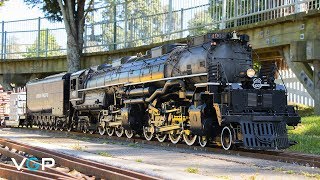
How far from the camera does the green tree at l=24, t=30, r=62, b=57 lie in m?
33.7

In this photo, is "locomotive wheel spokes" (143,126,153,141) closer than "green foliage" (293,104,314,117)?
Yes

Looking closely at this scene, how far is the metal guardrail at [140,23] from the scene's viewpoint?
21.0 metres

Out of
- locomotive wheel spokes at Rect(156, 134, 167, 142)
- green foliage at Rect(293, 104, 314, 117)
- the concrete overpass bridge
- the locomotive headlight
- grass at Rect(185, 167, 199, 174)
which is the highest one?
the concrete overpass bridge

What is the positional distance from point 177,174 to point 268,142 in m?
4.62

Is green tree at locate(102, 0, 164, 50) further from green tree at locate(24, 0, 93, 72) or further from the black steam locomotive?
the black steam locomotive

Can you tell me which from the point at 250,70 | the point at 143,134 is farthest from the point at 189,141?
the point at 143,134

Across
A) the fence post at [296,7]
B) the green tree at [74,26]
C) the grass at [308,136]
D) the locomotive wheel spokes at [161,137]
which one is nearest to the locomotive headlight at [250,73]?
the grass at [308,136]

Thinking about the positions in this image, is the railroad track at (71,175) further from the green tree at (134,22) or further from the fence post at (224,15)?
the green tree at (134,22)

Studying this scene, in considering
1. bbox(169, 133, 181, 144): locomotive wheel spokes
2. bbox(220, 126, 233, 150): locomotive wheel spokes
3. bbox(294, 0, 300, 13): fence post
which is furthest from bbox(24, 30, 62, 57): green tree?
bbox(220, 126, 233, 150): locomotive wheel spokes

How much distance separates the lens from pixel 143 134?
60.3ft

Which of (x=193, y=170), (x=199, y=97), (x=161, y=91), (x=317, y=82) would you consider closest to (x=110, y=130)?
(x=161, y=91)

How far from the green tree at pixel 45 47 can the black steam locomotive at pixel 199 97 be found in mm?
13937

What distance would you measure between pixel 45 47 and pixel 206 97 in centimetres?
2227

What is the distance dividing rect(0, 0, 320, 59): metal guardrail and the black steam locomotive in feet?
16.6
